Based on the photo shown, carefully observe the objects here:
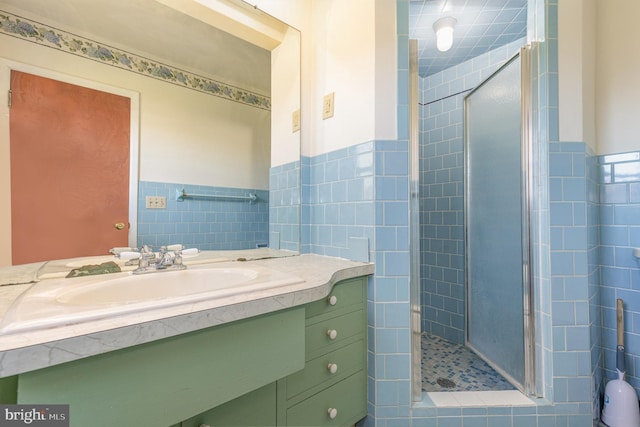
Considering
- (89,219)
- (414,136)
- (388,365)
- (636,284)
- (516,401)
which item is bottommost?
(516,401)

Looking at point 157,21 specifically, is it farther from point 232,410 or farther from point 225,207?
point 232,410

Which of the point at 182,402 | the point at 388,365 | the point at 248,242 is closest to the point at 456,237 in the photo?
the point at 388,365

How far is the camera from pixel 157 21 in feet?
3.83

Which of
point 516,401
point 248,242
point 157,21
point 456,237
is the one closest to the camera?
point 157,21

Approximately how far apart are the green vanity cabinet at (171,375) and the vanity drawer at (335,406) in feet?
0.90

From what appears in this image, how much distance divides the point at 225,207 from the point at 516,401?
1606mm

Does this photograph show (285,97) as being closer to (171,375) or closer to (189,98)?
(189,98)

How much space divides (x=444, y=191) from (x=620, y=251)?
1.04m

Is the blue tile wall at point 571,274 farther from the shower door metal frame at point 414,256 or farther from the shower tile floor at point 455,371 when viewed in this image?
the shower door metal frame at point 414,256

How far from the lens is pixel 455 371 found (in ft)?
5.57

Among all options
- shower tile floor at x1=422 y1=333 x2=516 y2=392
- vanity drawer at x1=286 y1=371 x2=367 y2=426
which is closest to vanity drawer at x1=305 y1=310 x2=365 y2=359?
vanity drawer at x1=286 y1=371 x2=367 y2=426

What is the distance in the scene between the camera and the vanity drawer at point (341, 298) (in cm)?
104

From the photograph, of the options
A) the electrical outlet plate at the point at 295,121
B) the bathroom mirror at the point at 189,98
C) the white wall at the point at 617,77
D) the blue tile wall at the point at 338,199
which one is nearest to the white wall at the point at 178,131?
the bathroom mirror at the point at 189,98

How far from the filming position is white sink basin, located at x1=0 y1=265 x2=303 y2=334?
0.56 m
